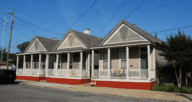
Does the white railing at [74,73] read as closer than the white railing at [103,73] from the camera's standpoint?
No

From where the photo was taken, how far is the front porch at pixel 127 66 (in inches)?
612

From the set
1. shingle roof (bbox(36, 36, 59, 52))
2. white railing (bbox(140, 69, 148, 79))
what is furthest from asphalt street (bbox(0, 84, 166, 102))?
shingle roof (bbox(36, 36, 59, 52))

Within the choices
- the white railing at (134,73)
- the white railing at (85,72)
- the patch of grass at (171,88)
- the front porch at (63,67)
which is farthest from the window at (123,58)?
the white railing at (85,72)

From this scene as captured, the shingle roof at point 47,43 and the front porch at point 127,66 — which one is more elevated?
the shingle roof at point 47,43

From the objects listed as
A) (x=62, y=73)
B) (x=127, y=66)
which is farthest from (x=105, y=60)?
(x=62, y=73)

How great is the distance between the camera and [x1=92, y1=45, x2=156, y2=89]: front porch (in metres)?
15.5

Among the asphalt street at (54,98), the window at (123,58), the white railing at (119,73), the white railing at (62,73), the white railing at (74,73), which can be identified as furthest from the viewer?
the white railing at (62,73)

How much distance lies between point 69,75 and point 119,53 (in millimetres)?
7082

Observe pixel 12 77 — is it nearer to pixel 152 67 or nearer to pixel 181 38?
pixel 152 67

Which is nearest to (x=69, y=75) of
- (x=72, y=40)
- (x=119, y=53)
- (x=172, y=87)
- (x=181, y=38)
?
(x=72, y=40)

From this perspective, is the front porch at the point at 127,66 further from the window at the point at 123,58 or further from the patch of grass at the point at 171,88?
the patch of grass at the point at 171,88

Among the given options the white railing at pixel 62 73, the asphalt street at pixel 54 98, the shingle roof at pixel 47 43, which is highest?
the shingle roof at pixel 47 43

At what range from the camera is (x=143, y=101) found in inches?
391

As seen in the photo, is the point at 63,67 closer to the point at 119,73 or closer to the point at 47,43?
the point at 47,43
